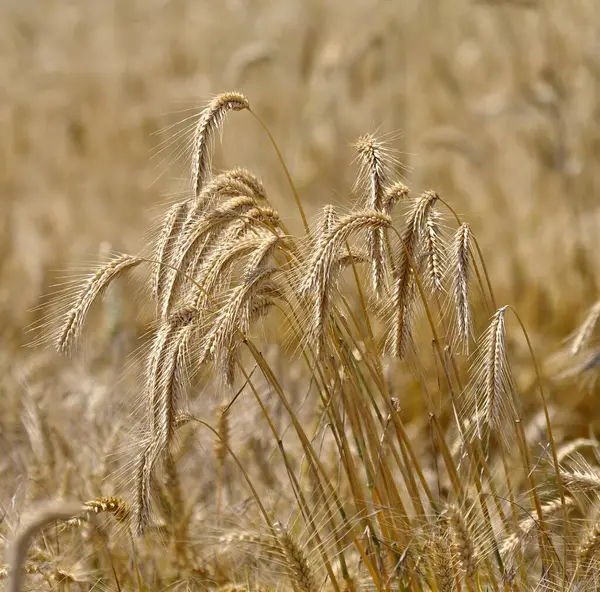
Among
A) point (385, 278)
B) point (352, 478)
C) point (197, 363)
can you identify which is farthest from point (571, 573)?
point (197, 363)

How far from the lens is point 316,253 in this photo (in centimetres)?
151

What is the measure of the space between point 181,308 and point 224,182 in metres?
0.25

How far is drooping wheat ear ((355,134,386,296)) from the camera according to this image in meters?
1.71

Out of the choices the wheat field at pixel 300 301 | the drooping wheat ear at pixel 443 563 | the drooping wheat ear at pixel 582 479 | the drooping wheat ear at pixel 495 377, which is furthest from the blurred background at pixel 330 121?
the drooping wheat ear at pixel 443 563

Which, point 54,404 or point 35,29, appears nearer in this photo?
point 54,404

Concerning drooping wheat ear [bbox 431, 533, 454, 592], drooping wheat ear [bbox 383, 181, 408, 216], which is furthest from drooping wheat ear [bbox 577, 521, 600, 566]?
drooping wheat ear [bbox 383, 181, 408, 216]

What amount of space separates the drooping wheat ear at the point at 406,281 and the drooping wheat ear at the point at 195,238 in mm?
283

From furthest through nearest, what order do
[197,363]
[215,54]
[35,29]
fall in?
[35,29] → [215,54] → [197,363]

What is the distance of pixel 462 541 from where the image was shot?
1.56m

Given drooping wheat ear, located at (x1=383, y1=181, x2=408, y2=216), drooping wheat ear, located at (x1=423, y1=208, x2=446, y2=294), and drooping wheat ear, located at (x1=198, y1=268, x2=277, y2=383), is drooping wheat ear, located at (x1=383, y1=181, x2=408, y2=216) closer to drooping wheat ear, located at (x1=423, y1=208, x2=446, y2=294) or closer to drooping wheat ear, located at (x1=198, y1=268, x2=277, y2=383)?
drooping wheat ear, located at (x1=423, y1=208, x2=446, y2=294)

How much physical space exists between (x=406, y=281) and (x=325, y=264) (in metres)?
0.27

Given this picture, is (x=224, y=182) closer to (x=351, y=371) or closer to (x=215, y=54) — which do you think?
(x=351, y=371)

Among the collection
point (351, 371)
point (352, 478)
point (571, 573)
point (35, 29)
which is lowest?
point (571, 573)

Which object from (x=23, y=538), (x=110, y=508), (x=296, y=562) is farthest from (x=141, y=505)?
(x=23, y=538)
